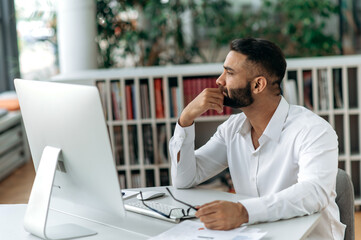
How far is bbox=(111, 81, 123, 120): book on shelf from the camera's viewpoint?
13.4ft

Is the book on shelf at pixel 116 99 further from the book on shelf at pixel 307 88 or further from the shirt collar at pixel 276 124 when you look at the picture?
the shirt collar at pixel 276 124

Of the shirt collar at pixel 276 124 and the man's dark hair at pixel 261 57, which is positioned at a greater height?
the man's dark hair at pixel 261 57

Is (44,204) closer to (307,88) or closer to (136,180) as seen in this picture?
(136,180)

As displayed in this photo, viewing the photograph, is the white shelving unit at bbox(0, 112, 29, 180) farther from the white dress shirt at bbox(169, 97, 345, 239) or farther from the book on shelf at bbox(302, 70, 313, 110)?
the white dress shirt at bbox(169, 97, 345, 239)

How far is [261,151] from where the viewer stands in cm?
209

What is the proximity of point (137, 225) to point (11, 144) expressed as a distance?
415 centimetres

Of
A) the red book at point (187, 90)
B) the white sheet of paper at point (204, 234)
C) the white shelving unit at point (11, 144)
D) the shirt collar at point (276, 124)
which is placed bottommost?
the white shelving unit at point (11, 144)

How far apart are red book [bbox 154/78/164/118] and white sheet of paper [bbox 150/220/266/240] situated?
240 cm

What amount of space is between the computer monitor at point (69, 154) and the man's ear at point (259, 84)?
2.28 feet

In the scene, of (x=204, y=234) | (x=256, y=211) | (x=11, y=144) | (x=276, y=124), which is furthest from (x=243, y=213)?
(x=11, y=144)

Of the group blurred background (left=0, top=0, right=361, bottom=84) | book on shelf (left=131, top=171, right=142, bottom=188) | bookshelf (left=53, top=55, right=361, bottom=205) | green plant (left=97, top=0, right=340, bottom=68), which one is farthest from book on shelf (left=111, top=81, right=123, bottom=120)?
green plant (left=97, top=0, right=340, bottom=68)

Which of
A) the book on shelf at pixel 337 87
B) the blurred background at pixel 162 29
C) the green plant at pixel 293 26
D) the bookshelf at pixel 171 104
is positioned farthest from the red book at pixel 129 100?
the green plant at pixel 293 26

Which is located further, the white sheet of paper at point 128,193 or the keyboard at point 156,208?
the white sheet of paper at point 128,193

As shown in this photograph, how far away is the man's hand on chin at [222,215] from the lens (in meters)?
1.66
